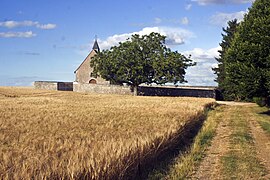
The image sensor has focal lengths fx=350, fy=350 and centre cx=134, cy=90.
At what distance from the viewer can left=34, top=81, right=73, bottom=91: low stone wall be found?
81.1 m

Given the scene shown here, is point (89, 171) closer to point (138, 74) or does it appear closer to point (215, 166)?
point (215, 166)

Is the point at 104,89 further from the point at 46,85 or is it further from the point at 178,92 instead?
the point at 178,92

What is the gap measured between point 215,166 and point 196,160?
0.81m

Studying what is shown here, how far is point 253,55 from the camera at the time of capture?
28.9 meters

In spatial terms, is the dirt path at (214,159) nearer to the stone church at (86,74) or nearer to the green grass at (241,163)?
the green grass at (241,163)

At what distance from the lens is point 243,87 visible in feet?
97.9

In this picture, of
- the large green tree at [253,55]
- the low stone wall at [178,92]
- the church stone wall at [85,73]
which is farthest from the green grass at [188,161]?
the church stone wall at [85,73]

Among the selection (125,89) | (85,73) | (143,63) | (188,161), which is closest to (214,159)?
(188,161)

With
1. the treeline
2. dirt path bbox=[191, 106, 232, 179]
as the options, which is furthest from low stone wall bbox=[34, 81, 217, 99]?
dirt path bbox=[191, 106, 232, 179]

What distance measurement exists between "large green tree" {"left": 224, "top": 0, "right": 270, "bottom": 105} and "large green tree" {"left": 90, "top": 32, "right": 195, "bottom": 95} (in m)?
28.5

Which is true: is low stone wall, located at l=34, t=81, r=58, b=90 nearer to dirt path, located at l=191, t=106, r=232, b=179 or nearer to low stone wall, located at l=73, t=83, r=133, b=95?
low stone wall, located at l=73, t=83, r=133, b=95

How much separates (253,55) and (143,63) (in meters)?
34.0

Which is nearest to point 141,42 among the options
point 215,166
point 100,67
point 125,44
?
point 125,44

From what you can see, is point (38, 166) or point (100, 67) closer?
point (38, 166)
